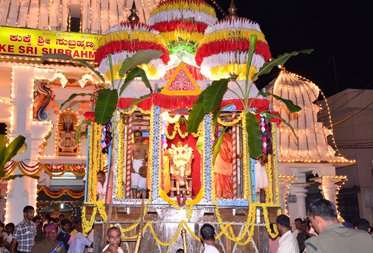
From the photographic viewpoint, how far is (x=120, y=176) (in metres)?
10.4

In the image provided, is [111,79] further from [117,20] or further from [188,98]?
[117,20]

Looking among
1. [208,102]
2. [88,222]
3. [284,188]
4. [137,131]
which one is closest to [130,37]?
[208,102]

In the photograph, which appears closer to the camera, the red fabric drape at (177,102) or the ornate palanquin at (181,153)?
the ornate palanquin at (181,153)

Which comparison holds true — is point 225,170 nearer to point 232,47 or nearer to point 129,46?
point 232,47

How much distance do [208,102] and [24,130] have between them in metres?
8.32

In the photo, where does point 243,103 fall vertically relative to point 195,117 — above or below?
above

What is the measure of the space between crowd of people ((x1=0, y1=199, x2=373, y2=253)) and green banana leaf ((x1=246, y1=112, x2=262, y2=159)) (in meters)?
1.72

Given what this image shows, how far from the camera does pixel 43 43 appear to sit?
1572cm

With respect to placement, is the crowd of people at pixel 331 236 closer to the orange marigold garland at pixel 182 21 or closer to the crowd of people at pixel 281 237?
the crowd of people at pixel 281 237

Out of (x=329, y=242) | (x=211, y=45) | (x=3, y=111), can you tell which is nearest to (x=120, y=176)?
(x=211, y=45)

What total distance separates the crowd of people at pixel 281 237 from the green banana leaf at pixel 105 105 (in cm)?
226

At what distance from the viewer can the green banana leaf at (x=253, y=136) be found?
9.98 metres

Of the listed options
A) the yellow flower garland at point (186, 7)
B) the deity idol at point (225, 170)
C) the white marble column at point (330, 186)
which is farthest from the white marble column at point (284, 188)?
the yellow flower garland at point (186, 7)

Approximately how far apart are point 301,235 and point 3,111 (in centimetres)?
1266
